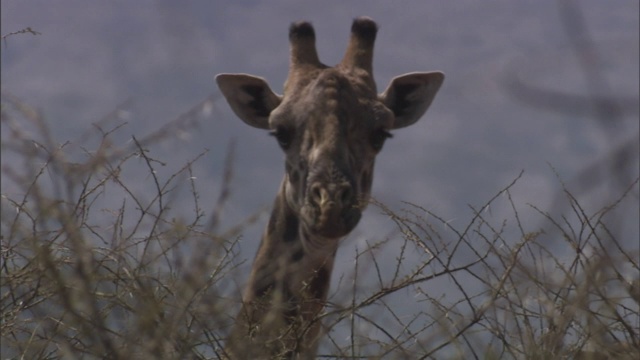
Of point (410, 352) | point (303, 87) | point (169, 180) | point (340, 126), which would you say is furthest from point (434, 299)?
point (303, 87)

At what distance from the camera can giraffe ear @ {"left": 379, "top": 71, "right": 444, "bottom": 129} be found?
9.95 meters

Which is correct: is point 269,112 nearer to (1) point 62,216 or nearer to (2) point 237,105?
(2) point 237,105

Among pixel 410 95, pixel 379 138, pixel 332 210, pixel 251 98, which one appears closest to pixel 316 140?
pixel 379 138

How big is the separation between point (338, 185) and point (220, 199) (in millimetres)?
3905

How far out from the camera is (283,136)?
28.8 ft

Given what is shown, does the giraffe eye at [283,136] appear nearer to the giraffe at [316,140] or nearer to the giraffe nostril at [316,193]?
the giraffe at [316,140]

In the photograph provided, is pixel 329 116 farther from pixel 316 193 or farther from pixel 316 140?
pixel 316 193

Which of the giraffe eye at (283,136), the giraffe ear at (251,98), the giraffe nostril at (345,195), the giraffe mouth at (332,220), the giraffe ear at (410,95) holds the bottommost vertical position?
the giraffe mouth at (332,220)

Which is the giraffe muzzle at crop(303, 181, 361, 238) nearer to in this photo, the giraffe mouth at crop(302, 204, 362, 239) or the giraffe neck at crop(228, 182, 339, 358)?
the giraffe mouth at crop(302, 204, 362, 239)

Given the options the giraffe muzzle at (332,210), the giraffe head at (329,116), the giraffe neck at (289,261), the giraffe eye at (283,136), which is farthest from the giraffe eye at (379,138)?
the giraffe muzzle at (332,210)

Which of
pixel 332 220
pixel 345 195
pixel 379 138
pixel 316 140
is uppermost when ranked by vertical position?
pixel 379 138

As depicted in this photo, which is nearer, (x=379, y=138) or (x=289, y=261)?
(x=289, y=261)

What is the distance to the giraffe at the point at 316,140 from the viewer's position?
300 inches

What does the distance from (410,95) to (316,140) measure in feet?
6.19
